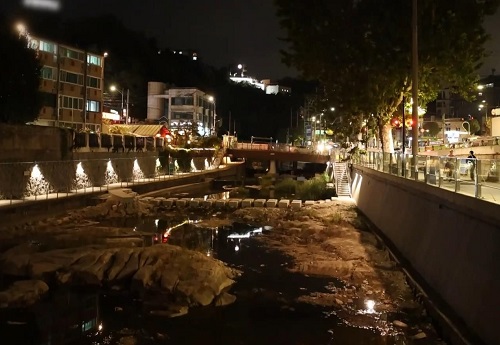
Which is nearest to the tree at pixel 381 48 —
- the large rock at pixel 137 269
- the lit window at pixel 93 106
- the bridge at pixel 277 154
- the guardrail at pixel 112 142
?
the guardrail at pixel 112 142

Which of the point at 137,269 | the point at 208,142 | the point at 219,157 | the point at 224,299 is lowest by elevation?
the point at 224,299

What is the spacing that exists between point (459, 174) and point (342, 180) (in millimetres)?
38917

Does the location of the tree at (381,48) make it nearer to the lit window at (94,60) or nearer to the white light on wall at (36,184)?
the white light on wall at (36,184)

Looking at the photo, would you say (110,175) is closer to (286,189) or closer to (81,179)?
(81,179)

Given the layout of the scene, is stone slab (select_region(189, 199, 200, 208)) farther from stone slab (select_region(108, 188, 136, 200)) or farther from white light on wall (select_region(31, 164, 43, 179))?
white light on wall (select_region(31, 164, 43, 179))

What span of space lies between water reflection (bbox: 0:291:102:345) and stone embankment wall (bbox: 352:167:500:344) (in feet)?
31.9

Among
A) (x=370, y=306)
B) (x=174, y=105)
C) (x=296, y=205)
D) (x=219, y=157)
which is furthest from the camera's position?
(x=174, y=105)

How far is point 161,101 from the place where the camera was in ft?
332

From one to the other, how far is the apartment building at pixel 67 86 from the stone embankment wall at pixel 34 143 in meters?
16.1

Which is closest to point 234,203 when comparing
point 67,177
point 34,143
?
point 67,177

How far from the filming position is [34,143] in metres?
34.9

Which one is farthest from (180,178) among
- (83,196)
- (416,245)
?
(416,245)

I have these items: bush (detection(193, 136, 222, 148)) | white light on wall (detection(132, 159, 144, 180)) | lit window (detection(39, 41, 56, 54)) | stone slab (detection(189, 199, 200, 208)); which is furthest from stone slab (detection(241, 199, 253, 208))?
bush (detection(193, 136, 222, 148))

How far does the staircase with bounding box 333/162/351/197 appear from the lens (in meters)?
50.5
